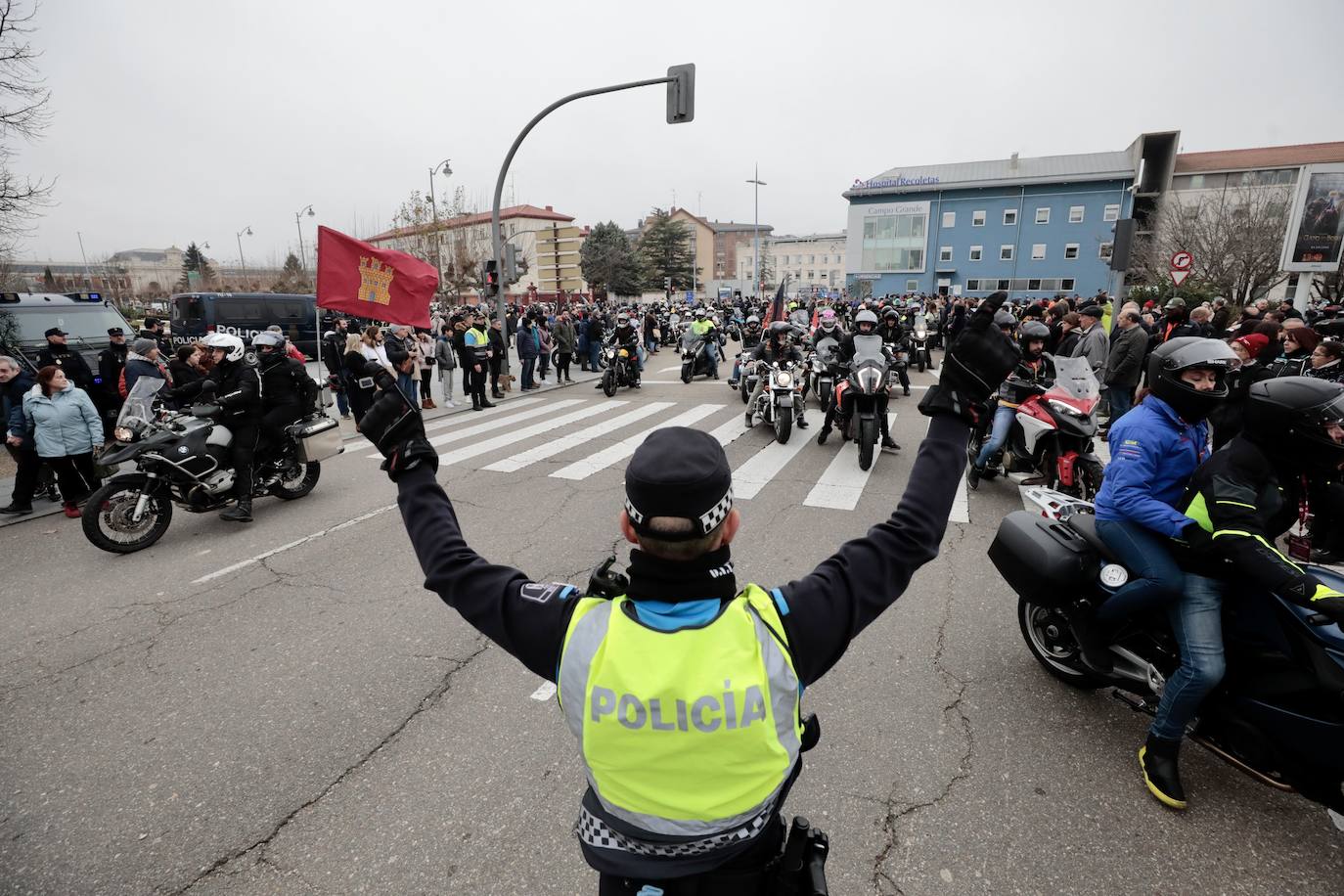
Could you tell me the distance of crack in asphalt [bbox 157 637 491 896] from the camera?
2.52m

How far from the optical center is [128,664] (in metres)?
4.00

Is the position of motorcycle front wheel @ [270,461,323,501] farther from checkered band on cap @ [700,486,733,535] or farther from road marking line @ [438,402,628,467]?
checkered band on cap @ [700,486,733,535]

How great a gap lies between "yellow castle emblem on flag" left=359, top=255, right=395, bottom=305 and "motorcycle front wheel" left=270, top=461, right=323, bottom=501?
3.02 meters

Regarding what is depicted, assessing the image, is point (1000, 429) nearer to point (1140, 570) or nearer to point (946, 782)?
point (1140, 570)

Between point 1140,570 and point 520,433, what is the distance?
9195 millimetres

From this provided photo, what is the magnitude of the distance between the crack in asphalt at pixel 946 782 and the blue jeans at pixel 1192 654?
2.59ft


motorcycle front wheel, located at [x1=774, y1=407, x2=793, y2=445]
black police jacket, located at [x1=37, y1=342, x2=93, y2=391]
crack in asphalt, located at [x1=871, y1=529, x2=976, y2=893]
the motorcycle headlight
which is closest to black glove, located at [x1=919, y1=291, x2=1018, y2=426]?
crack in asphalt, located at [x1=871, y1=529, x2=976, y2=893]

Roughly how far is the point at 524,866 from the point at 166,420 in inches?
245

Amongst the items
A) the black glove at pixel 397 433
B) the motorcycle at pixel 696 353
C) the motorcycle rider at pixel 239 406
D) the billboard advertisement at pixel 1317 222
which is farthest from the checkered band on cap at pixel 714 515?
the billboard advertisement at pixel 1317 222

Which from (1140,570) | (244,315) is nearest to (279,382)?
(1140,570)

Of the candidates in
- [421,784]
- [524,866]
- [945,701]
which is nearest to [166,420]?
[421,784]

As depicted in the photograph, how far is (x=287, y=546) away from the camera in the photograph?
5.92 m

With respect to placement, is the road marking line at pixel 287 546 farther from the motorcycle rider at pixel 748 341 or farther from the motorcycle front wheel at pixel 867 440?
the motorcycle rider at pixel 748 341

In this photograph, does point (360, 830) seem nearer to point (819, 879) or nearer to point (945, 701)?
point (819, 879)
